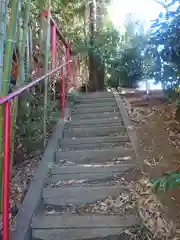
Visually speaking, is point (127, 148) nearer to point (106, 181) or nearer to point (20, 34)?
point (106, 181)

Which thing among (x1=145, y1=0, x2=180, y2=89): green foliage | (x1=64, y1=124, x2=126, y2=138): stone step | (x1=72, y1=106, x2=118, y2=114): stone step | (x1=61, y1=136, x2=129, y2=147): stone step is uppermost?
(x1=145, y1=0, x2=180, y2=89): green foliage

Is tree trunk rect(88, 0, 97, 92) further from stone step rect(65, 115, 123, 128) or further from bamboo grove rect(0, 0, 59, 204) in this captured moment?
stone step rect(65, 115, 123, 128)

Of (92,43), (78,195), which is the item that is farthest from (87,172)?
(92,43)

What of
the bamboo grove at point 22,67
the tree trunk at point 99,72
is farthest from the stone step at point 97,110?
the tree trunk at point 99,72

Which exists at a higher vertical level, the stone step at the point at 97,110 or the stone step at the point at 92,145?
the stone step at the point at 97,110

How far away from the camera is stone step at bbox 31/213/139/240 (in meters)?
2.32

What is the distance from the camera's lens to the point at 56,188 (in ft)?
9.16

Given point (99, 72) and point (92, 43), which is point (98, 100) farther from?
point (92, 43)

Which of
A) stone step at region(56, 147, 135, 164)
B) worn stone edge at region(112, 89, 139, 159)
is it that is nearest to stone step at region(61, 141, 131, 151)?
worn stone edge at region(112, 89, 139, 159)

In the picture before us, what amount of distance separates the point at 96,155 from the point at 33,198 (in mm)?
1031

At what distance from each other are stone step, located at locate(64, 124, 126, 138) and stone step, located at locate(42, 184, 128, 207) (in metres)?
1.49

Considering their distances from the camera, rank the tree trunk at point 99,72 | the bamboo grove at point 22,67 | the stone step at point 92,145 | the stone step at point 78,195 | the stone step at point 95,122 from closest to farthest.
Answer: the bamboo grove at point 22,67
the stone step at point 78,195
the stone step at point 92,145
the stone step at point 95,122
the tree trunk at point 99,72

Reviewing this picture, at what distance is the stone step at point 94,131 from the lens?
4180 mm

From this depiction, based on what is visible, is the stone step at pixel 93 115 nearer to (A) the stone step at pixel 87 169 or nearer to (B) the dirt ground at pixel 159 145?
(B) the dirt ground at pixel 159 145
